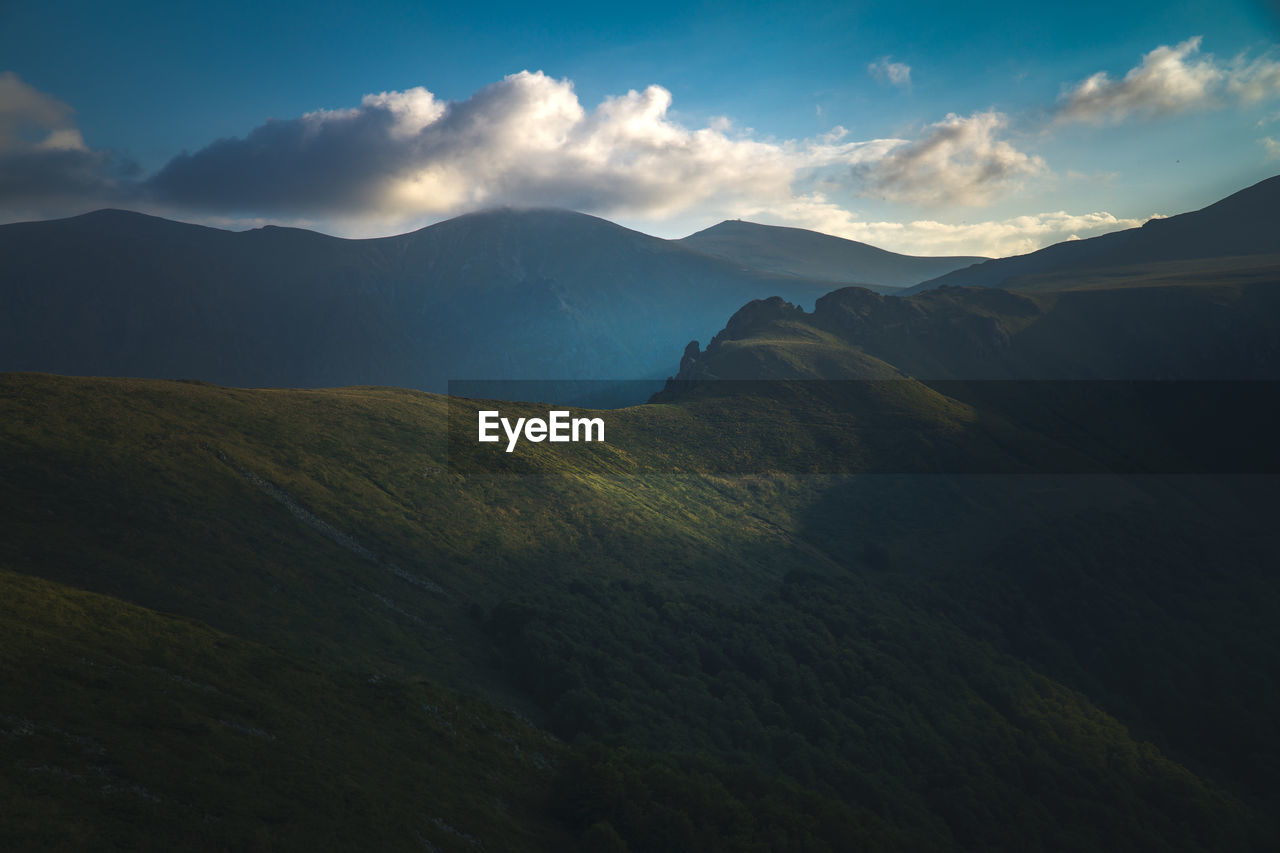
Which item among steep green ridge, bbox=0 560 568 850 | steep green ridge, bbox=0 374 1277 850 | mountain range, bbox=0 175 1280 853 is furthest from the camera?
steep green ridge, bbox=0 374 1277 850

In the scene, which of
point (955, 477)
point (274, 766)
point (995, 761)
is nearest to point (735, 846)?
point (274, 766)

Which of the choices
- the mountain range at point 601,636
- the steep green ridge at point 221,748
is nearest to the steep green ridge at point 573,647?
the steep green ridge at point 221,748

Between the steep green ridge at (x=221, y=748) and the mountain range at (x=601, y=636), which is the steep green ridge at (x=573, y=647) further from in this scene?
the mountain range at (x=601, y=636)

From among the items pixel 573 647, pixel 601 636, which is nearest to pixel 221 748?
pixel 573 647

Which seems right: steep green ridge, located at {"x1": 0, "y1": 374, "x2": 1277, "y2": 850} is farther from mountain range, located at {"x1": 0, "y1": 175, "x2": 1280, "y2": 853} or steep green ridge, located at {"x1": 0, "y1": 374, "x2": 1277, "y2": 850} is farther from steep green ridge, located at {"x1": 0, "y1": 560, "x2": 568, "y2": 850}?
mountain range, located at {"x1": 0, "y1": 175, "x2": 1280, "y2": 853}

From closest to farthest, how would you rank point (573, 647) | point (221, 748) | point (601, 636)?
point (221, 748) < point (573, 647) < point (601, 636)

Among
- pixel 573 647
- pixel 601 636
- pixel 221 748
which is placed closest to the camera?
pixel 221 748

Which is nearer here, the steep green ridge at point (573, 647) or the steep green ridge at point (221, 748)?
the steep green ridge at point (221, 748)

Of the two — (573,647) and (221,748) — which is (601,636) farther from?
(221,748)

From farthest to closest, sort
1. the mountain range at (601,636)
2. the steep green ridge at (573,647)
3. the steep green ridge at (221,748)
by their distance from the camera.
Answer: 1. the steep green ridge at (573,647)
2. the mountain range at (601,636)
3. the steep green ridge at (221,748)

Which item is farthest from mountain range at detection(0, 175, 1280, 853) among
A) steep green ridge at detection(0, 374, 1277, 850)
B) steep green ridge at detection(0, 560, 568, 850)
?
steep green ridge at detection(0, 374, 1277, 850)
